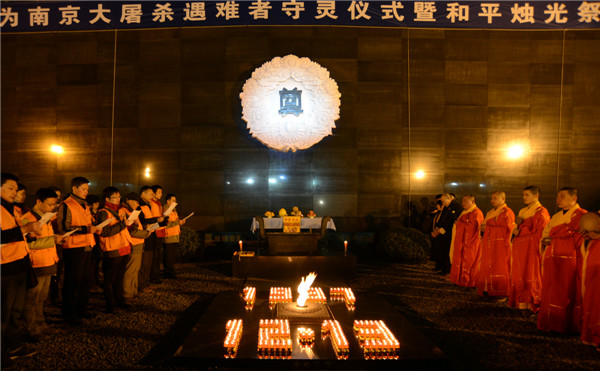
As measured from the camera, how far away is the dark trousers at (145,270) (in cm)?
626

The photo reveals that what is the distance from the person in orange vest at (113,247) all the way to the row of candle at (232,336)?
2068 millimetres

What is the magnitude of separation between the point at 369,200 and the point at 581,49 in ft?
24.3

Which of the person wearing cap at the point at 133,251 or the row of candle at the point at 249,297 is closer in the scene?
the row of candle at the point at 249,297

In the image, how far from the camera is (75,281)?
4633 millimetres

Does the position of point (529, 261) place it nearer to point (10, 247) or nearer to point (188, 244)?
point (10, 247)

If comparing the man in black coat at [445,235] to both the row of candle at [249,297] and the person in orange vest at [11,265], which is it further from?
the person in orange vest at [11,265]

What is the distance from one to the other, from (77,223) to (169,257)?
263cm

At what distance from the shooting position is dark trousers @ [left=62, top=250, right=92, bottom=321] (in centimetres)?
461

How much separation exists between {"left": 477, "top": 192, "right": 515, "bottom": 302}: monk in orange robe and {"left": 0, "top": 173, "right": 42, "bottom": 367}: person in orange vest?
6.51 meters

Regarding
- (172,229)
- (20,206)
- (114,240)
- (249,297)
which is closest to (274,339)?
(249,297)

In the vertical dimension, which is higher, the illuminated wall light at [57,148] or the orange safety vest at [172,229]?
Answer: the illuminated wall light at [57,148]

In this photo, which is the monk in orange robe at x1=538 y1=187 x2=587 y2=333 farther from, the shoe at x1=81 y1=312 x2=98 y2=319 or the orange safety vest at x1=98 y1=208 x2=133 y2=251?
the shoe at x1=81 y1=312 x2=98 y2=319

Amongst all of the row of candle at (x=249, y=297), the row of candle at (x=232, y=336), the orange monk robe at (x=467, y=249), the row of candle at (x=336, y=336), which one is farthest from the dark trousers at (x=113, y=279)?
the orange monk robe at (x=467, y=249)

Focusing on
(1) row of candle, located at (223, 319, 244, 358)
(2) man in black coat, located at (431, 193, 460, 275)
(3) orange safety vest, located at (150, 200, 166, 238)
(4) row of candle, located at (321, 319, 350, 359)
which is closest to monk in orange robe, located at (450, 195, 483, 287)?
(2) man in black coat, located at (431, 193, 460, 275)
